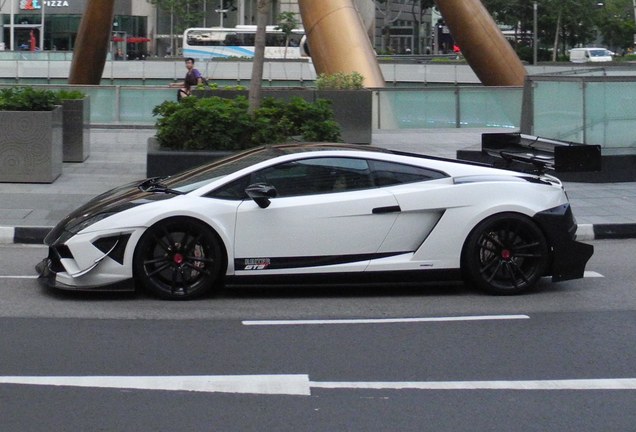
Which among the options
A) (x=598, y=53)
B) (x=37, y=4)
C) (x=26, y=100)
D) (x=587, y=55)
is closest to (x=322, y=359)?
(x=26, y=100)

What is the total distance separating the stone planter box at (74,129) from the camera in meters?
17.4

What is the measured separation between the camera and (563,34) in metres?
72.9

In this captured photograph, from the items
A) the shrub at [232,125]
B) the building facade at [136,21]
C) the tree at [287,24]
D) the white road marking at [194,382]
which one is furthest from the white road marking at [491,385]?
the building facade at [136,21]

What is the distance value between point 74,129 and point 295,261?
10043 millimetres

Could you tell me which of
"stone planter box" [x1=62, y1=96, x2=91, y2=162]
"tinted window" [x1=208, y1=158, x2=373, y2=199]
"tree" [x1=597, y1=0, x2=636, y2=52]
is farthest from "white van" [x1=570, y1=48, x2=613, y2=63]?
A: "tinted window" [x1=208, y1=158, x2=373, y2=199]

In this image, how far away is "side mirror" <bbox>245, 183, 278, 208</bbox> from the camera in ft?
26.9

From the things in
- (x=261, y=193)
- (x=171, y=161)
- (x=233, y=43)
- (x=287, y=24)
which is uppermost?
(x=287, y=24)

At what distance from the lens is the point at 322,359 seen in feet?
21.9

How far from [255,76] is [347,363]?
9.38m

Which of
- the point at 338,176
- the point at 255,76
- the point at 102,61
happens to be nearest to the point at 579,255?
the point at 338,176

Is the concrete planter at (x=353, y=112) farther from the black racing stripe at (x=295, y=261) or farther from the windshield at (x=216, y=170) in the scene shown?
the black racing stripe at (x=295, y=261)

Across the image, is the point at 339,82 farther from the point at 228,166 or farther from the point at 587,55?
the point at 587,55

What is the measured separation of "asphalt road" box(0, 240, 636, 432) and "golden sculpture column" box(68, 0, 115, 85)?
19995 millimetres

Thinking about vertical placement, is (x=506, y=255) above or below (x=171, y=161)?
below
